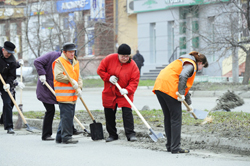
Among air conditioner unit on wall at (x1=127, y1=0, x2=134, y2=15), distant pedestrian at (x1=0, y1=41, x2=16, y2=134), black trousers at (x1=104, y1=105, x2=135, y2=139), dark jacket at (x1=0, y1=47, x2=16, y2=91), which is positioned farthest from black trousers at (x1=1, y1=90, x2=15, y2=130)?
air conditioner unit on wall at (x1=127, y1=0, x2=134, y2=15)

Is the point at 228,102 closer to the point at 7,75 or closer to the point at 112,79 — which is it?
the point at 112,79

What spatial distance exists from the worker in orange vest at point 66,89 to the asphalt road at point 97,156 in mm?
268

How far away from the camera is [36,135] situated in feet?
27.8

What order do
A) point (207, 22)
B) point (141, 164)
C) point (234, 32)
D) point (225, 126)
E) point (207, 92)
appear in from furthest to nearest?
1. point (207, 22)
2. point (234, 32)
3. point (207, 92)
4. point (225, 126)
5. point (141, 164)

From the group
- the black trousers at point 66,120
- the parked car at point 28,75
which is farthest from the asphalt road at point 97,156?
the parked car at point 28,75

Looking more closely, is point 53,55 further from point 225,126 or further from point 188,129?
point 225,126

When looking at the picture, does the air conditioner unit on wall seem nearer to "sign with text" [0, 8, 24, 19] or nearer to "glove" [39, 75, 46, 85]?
"sign with text" [0, 8, 24, 19]

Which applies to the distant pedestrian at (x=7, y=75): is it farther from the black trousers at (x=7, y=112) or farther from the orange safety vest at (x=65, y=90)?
the orange safety vest at (x=65, y=90)

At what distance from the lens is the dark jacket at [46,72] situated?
7738 millimetres

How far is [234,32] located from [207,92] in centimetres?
308

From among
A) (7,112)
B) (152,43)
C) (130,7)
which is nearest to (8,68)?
(7,112)

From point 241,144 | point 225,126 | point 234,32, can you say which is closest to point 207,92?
point 234,32

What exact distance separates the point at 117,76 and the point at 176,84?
1.55 metres

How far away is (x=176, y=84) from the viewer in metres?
6.22
